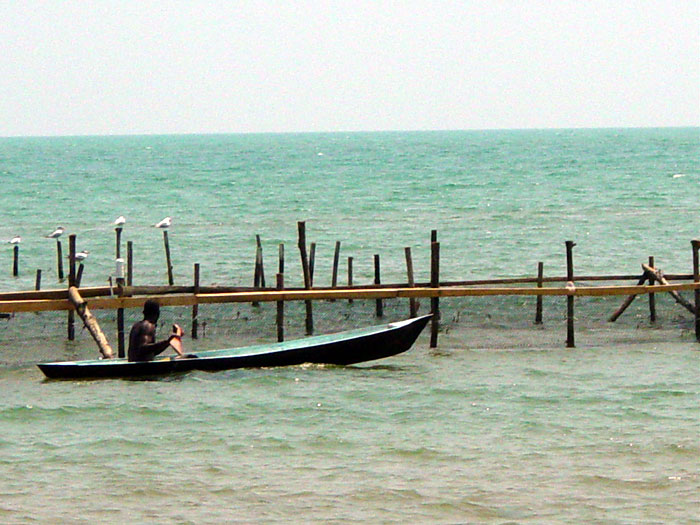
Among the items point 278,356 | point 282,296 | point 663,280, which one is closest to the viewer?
point 278,356

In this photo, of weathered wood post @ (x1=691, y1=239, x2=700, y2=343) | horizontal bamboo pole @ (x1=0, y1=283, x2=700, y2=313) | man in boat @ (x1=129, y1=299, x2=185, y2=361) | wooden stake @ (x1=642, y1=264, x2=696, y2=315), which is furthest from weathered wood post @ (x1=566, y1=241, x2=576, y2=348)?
man in boat @ (x1=129, y1=299, x2=185, y2=361)

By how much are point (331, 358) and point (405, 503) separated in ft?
19.2

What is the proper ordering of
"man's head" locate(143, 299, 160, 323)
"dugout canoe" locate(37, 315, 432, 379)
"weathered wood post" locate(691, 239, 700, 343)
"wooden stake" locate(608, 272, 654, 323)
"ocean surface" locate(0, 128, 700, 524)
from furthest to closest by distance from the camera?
"wooden stake" locate(608, 272, 654, 323)
"weathered wood post" locate(691, 239, 700, 343)
"dugout canoe" locate(37, 315, 432, 379)
"man's head" locate(143, 299, 160, 323)
"ocean surface" locate(0, 128, 700, 524)

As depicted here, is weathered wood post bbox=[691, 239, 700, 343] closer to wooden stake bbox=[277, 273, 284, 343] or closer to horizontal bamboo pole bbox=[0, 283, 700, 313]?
horizontal bamboo pole bbox=[0, 283, 700, 313]

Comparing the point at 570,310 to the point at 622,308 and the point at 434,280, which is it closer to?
the point at 434,280

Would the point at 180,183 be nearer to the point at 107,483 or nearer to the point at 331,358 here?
the point at 331,358

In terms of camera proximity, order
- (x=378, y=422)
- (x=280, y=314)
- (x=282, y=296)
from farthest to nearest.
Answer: (x=280, y=314), (x=282, y=296), (x=378, y=422)

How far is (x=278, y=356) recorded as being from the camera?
54.1 feet

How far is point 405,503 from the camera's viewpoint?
11.0 m

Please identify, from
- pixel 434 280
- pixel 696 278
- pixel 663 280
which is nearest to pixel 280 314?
pixel 434 280

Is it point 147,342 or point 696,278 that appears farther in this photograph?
point 696,278

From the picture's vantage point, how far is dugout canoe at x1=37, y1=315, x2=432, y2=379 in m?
15.9

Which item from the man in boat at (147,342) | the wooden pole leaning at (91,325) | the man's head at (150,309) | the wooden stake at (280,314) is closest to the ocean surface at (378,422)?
the man in boat at (147,342)

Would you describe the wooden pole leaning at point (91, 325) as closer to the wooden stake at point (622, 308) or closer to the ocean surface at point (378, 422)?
the ocean surface at point (378, 422)
